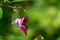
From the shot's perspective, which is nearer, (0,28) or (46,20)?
(0,28)

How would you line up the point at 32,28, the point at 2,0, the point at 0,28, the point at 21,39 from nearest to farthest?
1. the point at 2,0
2. the point at 0,28
3. the point at 21,39
4. the point at 32,28

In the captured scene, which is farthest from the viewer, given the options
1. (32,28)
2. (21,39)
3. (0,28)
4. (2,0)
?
(32,28)

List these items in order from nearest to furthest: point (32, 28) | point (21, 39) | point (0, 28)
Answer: point (0, 28) → point (21, 39) → point (32, 28)

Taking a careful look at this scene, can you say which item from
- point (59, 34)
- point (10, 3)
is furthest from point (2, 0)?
point (59, 34)

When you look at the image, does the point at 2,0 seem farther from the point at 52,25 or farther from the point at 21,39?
the point at 52,25

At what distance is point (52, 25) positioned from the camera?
8.10 feet

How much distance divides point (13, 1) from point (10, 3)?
21mm

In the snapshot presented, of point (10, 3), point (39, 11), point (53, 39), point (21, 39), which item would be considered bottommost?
point (53, 39)

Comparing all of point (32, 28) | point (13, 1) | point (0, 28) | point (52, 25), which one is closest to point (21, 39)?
point (0, 28)

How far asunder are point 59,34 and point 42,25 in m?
0.16

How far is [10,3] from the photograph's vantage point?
54.7 inches

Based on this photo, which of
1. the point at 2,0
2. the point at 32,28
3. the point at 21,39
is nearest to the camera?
the point at 2,0

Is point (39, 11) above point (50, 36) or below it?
above

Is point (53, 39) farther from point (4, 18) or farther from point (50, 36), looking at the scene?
point (4, 18)
